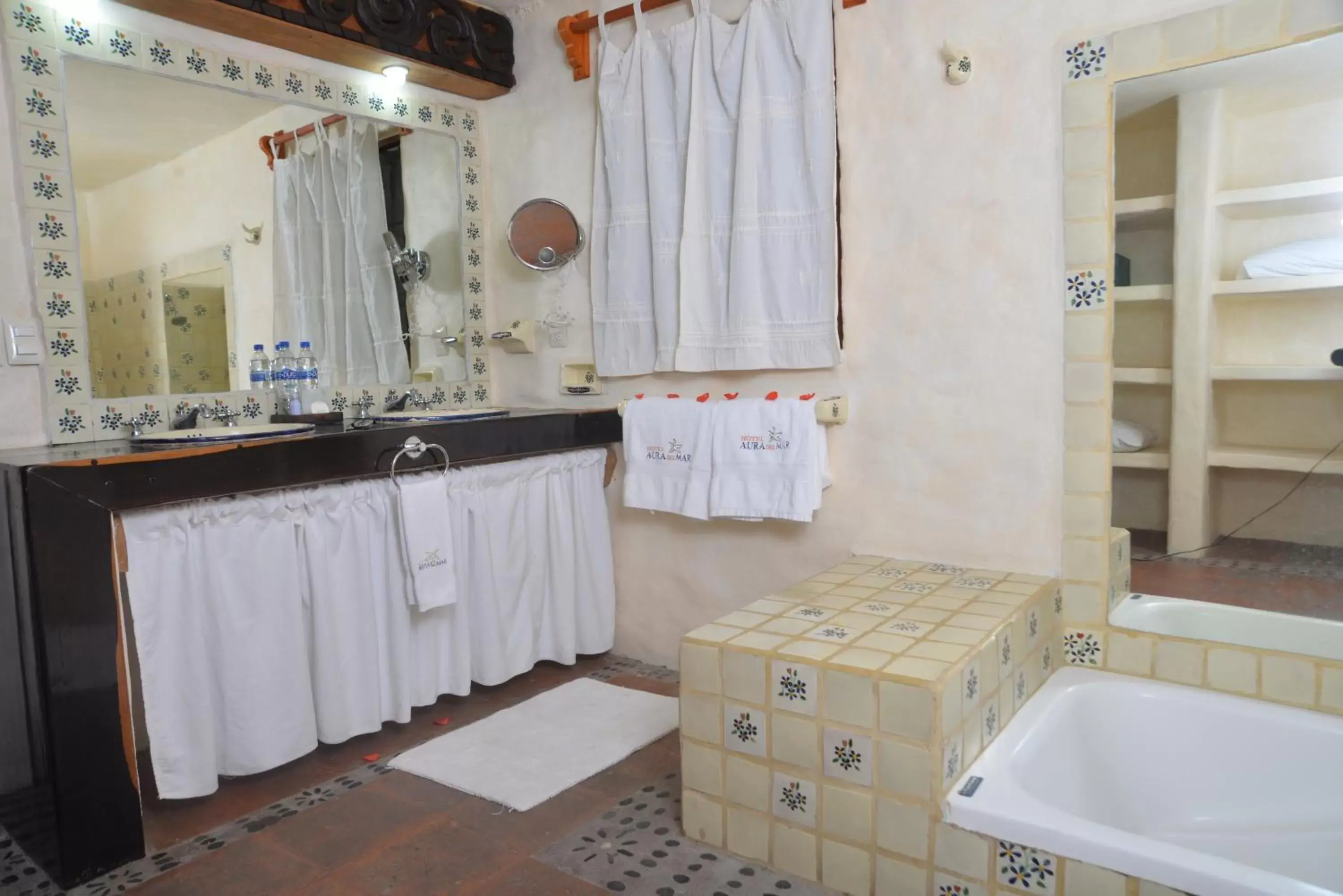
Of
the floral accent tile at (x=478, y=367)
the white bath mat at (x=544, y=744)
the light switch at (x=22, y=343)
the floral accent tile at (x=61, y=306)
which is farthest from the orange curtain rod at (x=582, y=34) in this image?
the white bath mat at (x=544, y=744)

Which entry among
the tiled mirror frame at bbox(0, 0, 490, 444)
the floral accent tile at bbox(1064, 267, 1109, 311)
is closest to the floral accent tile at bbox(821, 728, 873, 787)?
the floral accent tile at bbox(1064, 267, 1109, 311)

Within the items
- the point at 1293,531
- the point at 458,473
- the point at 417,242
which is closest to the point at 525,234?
the point at 417,242

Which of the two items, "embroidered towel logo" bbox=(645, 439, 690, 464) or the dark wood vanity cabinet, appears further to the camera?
"embroidered towel logo" bbox=(645, 439, 690, 464)

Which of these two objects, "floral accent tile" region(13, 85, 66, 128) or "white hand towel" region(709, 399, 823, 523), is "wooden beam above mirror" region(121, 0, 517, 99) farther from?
"white hand towel" region(709, 399, 823, 523)

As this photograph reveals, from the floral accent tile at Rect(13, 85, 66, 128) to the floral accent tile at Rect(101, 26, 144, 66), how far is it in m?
0.18

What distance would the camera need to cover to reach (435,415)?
2.66 metres

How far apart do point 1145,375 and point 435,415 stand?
191 centimetres

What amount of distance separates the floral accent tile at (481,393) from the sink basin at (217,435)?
2.97 feet

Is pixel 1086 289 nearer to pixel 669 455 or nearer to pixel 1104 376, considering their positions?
pixel 1104 376

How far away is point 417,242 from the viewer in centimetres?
299

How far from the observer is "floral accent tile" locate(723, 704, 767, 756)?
170 cm

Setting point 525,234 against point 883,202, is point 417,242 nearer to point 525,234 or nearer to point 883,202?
point 525,234

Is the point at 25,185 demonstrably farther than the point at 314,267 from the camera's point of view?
No

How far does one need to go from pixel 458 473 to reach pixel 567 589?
568 mm
